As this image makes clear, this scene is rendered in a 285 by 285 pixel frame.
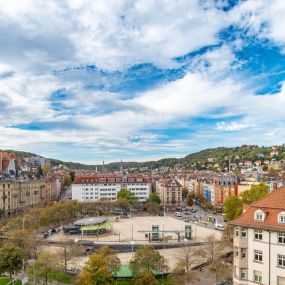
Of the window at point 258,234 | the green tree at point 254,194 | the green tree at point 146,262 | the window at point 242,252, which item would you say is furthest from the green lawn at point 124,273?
the green tree at point 254,194

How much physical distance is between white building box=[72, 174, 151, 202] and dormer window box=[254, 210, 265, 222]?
298 ft

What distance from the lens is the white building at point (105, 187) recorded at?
117000mm

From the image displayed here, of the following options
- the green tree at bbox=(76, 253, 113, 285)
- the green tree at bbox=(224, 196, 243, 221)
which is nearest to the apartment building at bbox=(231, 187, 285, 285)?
the green tree at bbox=(76, 253, 113, 285)

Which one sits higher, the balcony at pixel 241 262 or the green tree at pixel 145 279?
the balcony at pixel 241 262

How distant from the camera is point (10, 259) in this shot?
37.7 m

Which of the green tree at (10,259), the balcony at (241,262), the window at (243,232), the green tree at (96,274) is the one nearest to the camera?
the balcony at (241,262)

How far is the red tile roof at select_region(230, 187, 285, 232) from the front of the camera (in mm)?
25609

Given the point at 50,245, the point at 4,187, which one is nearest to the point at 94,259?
the point at 50,245

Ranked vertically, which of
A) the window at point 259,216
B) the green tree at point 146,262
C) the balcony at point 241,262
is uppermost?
the window at point 259,216

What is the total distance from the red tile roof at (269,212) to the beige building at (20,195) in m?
65.9

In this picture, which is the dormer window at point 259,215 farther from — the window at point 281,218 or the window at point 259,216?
the window at point 281,218

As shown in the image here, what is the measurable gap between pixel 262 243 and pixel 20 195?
75498 millimetres

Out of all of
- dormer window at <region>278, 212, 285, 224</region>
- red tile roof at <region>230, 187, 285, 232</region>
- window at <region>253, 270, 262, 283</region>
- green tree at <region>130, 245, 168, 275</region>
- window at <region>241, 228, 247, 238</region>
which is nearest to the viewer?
dormer window at <region>278, 212, 285, 224</region>

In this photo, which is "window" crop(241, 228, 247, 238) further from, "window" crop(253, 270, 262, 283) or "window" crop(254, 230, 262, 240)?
"window" crop(253, 270, 262, 283)
